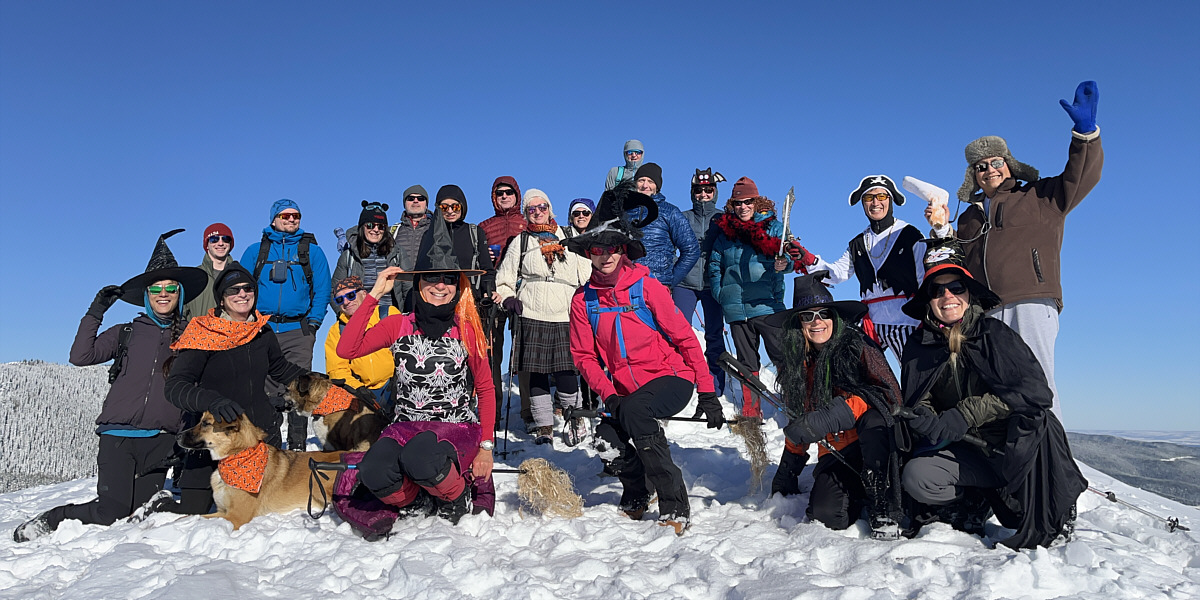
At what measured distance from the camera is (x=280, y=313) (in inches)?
272

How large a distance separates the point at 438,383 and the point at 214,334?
1673 mm

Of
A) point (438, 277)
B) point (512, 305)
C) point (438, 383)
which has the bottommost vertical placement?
point (438, 383)

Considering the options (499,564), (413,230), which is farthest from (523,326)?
(499,564)

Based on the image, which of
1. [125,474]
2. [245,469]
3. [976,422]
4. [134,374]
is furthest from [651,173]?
[125,474]

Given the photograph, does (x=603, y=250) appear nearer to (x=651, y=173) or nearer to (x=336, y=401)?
(x=336, y=401)

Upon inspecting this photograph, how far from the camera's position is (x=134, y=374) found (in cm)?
521

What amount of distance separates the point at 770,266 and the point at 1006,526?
11.2ft

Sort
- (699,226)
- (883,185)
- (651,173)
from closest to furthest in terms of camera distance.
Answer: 1. (883,185)
2. (651,173)
3. (699,226)

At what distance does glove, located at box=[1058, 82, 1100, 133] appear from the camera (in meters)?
4.71

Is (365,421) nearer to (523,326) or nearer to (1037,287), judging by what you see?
(523,326)

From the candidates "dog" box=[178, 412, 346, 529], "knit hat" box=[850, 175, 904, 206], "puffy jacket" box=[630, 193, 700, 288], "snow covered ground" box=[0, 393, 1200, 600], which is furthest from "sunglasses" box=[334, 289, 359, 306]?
"knit hat" box=[850, 175, 904, 206]

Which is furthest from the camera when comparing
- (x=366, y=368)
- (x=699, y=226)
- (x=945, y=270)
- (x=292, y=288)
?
(x=699, y=226)

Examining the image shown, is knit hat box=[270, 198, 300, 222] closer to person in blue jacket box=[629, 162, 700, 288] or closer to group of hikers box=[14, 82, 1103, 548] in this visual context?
group of hikers box=[14, 82, 1103, 548]

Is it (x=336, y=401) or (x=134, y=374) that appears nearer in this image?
(x=134, y=374)
